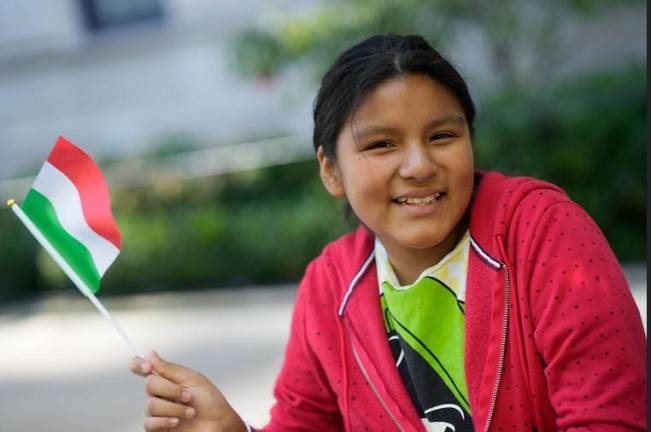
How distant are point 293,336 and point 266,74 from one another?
21.6 ft

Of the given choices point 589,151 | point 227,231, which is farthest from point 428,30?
point 227,231

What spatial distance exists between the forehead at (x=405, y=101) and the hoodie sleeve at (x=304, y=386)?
1.59ft

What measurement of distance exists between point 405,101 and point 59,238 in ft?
2.68

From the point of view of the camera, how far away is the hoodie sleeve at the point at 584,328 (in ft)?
5.27

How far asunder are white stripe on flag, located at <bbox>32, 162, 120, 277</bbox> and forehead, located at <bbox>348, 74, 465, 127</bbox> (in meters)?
0.64

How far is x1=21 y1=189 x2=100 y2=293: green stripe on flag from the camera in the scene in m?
1.97

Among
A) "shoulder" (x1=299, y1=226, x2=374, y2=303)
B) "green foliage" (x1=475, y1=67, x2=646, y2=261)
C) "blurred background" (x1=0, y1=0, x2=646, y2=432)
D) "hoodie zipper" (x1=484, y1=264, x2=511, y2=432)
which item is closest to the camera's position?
"hoodie zipper" (x1=484, y1=264, x2=511, y2=432)

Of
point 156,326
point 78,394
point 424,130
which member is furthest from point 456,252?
point 156,326

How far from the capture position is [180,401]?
1.89 metres

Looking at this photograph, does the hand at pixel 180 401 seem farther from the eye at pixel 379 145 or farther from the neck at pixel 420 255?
the eye at pixel 379 145

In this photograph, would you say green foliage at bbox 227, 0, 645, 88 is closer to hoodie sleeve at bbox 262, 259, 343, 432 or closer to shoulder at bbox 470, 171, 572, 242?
hoodie sleeve at bbox 262, 259, 343, 432

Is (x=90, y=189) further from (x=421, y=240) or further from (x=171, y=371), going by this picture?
(x=421, y=240)

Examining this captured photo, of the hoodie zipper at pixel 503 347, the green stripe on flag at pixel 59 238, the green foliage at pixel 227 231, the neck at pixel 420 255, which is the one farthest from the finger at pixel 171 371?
the green foliage at pixel 227 231

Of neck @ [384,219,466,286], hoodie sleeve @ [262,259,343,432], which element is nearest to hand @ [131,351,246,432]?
hoodie sleeve @ [262,259,343,432]
